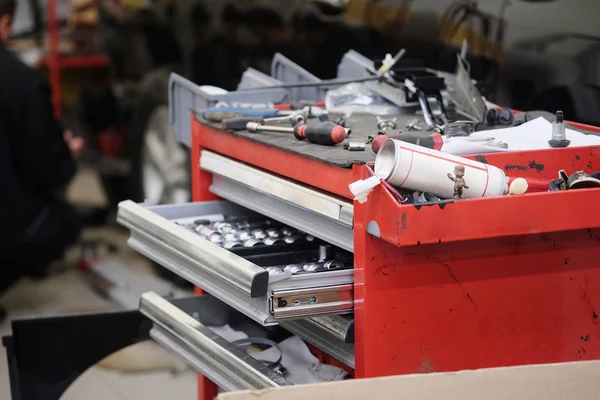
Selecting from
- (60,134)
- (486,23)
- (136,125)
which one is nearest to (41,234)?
(60,134)

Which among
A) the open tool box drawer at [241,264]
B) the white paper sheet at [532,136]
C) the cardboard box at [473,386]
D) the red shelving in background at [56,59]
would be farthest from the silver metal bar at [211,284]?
the red shelving in background at [56,59]

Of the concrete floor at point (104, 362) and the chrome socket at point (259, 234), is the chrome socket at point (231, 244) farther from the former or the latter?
the concrete floor at point (104, 362)

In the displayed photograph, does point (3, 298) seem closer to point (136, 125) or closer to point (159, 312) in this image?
point (136, 125)

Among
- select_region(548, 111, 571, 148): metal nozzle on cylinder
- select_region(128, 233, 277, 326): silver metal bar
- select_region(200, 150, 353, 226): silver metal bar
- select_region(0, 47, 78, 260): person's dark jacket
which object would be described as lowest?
select_region(0, 47, 78, 260): person's dark jacket

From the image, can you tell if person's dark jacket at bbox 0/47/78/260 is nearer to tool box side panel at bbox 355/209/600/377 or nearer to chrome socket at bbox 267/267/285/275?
chrome socket at bbox 267/267/285/275

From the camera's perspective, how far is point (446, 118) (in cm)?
185

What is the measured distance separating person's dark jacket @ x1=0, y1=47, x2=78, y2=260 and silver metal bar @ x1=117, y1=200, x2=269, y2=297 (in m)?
1.78

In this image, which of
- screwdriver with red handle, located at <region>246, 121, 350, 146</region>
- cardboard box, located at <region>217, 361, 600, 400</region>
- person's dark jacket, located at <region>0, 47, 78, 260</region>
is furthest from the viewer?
person's dark jacket, located at <region>0, 47, 78, 260</region>

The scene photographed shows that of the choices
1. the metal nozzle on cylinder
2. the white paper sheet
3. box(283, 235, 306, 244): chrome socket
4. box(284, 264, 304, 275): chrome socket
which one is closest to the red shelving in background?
box(283, 235, 306, 244): chrome socket

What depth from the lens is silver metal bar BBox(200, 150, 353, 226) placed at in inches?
59.7

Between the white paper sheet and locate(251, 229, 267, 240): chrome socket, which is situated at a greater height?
the white paper sheet

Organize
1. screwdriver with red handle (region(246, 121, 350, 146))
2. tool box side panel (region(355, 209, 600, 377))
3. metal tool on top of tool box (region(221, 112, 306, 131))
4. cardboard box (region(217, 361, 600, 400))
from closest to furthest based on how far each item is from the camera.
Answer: cardboard box (region(217, 361, 600, 400))
tool box side panel (region(355, 209, 600, 377))
screwdriver with red handle (region(246, 121, 350, 146))
metal tool on top of tool box (region(221, 112, 306, 131))

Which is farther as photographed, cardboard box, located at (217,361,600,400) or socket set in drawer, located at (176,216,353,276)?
socket set in drawer, located at (176,216,353,276)

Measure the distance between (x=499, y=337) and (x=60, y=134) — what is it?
266 centimetres
